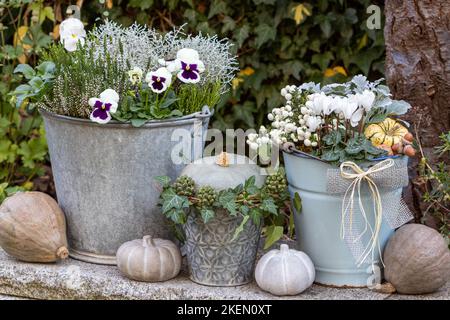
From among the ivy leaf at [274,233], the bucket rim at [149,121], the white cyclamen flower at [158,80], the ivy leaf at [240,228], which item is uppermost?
the white cyclamen flower at [158,80]

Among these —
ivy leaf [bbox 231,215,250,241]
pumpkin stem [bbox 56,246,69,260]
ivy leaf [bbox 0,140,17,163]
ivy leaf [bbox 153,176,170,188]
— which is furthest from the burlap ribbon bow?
ivy leaf [bbox 0,140,17,163]

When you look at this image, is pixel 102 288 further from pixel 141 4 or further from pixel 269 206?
pixel 141 4

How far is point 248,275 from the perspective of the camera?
2.81 meters

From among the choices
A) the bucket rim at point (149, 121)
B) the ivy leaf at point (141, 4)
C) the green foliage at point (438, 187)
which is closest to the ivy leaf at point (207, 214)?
the bucket rim at point (149, 121)

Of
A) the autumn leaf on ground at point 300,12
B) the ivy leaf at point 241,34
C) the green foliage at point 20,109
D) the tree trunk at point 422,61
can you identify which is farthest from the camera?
the green foliage at point 20,109

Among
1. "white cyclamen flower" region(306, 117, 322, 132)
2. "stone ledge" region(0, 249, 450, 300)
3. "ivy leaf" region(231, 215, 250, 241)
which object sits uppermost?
"white cyclamen flower" region(306, 117, 322, 132)

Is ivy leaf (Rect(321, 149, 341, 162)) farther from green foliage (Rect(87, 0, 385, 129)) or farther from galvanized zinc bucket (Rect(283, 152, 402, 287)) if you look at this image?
green foliage (Rect(87, 0, 385, 129))

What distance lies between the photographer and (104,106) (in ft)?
8.97

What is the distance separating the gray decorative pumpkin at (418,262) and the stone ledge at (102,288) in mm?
50

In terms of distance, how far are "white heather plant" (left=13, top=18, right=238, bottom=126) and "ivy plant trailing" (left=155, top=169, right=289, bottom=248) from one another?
0.27m

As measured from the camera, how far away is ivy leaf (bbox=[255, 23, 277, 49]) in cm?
386

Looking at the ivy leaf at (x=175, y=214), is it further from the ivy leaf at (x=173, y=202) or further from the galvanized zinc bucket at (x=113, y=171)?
the galvanized zinc bucket at (x=113, y=171)

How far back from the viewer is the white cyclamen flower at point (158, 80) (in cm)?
276

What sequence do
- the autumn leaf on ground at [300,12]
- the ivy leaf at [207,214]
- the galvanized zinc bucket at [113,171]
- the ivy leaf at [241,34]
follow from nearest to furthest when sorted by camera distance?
1. the ivy leaf at [207,214]
2. the galvanized zinc bucket at [113,171]
3. the autumn leaf on ground at [300,12]
4. the ivy leaf at [241,34]
